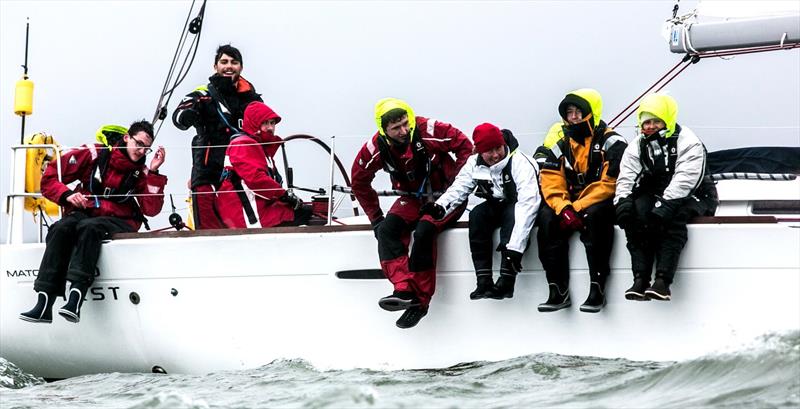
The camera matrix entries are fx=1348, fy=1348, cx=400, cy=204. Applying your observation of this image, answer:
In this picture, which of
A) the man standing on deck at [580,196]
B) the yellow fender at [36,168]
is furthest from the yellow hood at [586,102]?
the yellow fender at [36,168]

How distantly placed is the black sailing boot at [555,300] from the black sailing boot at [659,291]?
1.96 ft

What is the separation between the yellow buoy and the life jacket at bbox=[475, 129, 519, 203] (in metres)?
4.14

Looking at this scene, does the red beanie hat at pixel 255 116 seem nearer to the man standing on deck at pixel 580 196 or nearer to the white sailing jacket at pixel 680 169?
the man standing on deck at pixel 580 196

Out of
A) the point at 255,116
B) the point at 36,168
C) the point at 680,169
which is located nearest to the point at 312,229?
the point at 255,116

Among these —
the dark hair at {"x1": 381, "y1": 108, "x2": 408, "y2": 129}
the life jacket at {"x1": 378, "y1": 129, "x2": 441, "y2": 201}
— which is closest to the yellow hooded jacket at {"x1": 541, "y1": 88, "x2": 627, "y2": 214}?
the life jacket at {"x1": 378, "y1": 129, "x2": 441, "y2": 201}

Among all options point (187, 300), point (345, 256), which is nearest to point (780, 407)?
point (345, 256)

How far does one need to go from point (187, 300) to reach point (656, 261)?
3.32 metres

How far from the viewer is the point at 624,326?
7910 mm

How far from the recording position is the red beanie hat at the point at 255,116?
9.02 m

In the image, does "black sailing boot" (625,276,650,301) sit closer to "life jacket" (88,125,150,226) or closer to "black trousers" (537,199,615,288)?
"black trousers" (537,199,615,288)

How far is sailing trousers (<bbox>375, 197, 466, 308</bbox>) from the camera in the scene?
317 inches

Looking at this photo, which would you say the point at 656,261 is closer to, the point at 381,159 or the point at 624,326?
the point at 624,326

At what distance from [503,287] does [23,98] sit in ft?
14.8

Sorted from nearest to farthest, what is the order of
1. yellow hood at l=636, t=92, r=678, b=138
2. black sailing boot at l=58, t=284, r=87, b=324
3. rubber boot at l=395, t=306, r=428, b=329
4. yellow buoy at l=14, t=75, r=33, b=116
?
yellow hood at l=636, t=92, r=678, b=138 → rubber boot at l=395, t=306, r=428, b=329 → black sailing boot at l=58, t=284, r=87, b=324 → yellow buoy at l=14, t=75, r=33, b=116
